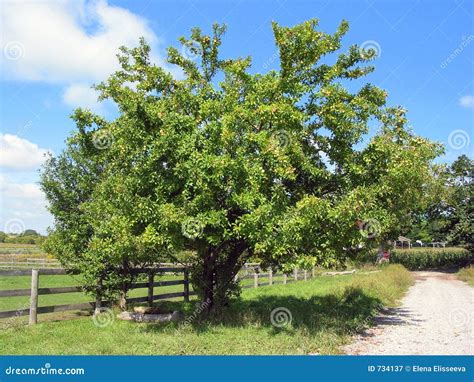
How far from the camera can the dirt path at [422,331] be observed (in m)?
10.4

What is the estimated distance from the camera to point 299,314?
46.6ft

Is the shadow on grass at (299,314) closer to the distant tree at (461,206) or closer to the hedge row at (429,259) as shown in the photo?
the distant tree at (461,206)

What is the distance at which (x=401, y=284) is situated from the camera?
28.0 metres

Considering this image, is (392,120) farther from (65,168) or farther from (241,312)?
(65,168)

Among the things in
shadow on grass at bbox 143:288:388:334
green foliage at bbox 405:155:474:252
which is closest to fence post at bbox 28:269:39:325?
shadow on grass at bbox 143:288:388:334

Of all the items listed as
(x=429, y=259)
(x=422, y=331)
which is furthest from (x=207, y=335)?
(x=429, y=259)

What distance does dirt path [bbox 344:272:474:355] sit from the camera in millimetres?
10406

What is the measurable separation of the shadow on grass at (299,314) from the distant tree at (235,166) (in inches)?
44.4

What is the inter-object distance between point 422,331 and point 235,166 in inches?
282

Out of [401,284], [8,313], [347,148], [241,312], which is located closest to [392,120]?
[347,148]

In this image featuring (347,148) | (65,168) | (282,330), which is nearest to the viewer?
(282,330)

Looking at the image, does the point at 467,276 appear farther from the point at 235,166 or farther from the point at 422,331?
the point at 235,166

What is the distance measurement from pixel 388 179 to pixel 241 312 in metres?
5.52

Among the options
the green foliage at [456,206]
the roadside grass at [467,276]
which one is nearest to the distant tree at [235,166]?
the roadside grass at [467,276]
